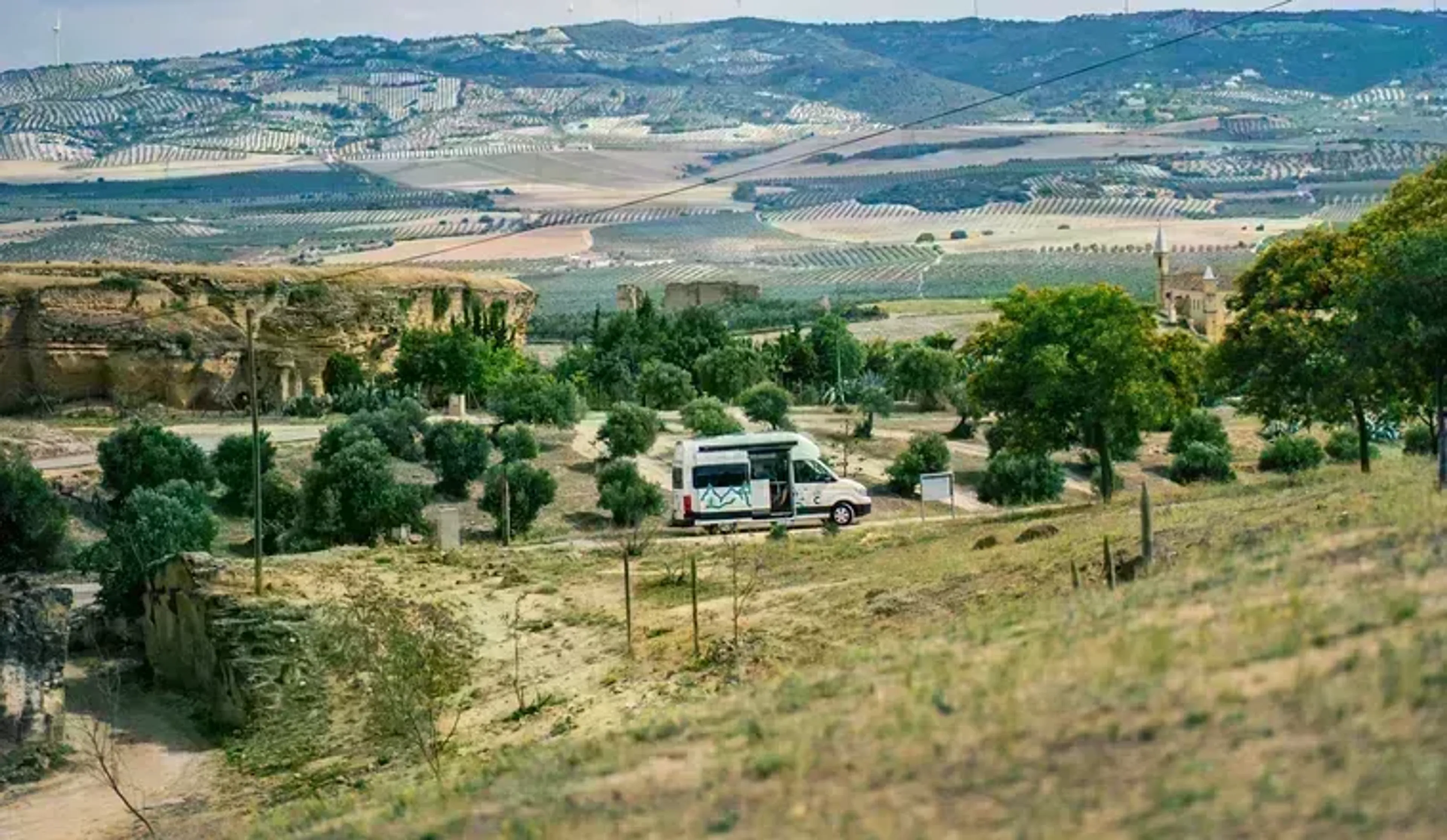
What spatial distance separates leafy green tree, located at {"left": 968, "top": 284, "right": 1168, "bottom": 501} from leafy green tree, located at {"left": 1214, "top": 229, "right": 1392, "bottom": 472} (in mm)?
1322

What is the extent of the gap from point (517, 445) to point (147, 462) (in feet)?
26.4

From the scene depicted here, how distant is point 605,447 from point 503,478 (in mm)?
11377

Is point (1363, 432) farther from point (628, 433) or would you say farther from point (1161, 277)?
point (1161, 277)

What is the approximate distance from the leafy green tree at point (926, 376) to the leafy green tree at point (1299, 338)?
28599 mm

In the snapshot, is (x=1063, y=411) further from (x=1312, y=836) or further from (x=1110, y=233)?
(x=1110, y=233)

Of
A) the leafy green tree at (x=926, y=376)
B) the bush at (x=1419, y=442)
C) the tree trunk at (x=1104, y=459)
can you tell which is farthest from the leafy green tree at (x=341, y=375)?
the tree trunk at (x=1104, y=459)

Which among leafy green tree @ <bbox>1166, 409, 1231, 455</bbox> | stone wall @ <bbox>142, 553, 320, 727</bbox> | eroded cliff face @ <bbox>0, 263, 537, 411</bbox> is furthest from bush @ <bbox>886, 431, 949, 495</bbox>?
eroded cliff face @ <bbox>0, 263, 537, 411</bbox>

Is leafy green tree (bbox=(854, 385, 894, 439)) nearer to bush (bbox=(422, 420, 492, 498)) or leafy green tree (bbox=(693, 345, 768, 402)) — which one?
leafy green tree (bbox=(693, 345, 768, 402))

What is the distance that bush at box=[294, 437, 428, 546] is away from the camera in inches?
1430

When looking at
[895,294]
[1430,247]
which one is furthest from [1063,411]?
[895,294]

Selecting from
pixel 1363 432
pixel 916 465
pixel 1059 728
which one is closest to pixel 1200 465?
pixel 916 465

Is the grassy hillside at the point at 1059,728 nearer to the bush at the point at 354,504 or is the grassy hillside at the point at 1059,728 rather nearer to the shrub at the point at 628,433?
the bush at the point at 354,504

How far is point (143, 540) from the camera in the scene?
33.0m

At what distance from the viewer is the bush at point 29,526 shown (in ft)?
120
